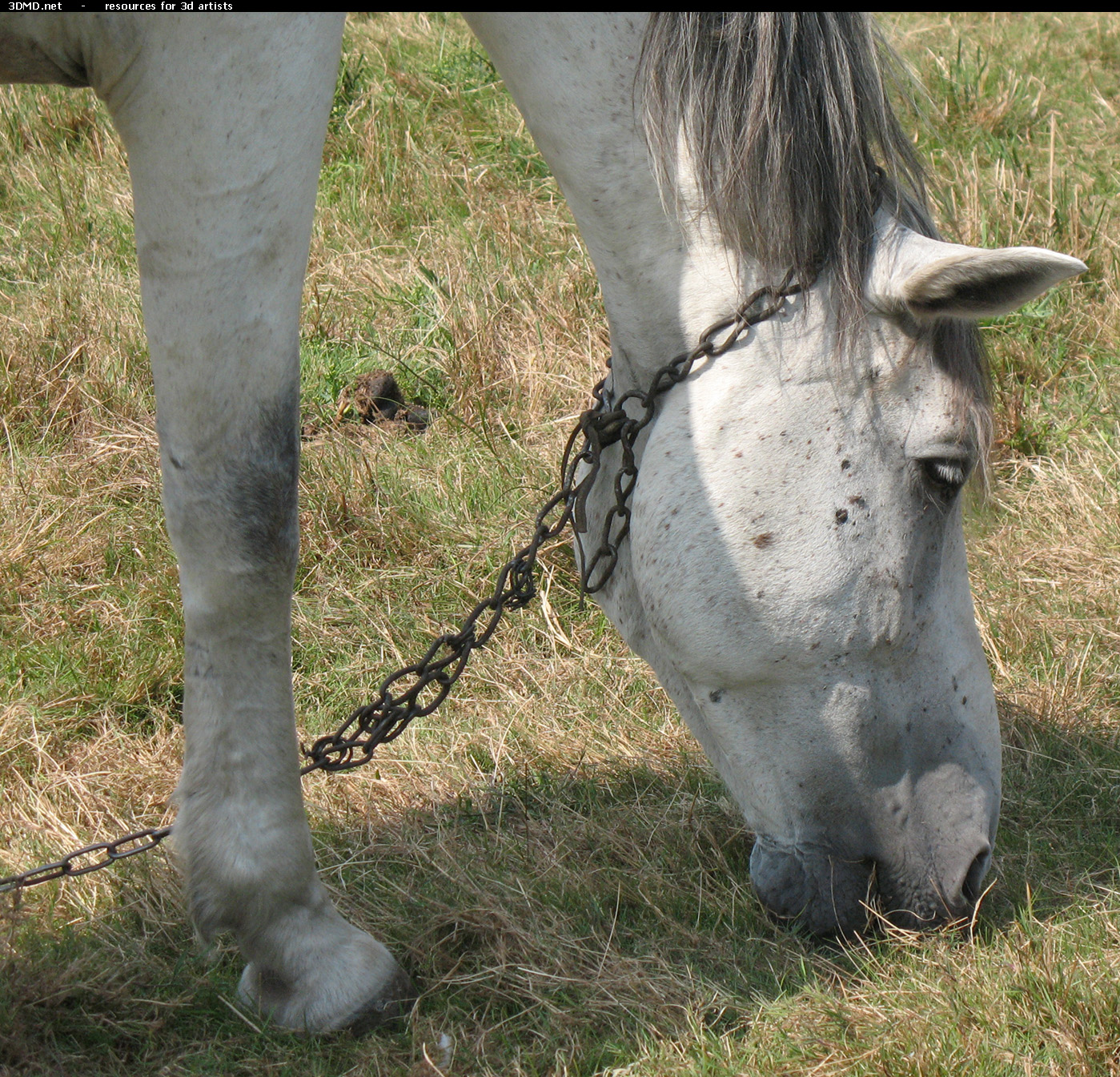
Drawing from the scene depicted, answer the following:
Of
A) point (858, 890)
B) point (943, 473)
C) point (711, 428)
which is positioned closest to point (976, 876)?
point (858, 890)

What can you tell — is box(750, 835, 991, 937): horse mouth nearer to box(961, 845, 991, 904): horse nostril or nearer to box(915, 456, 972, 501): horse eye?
box(961, 845, 991, 904): horse nostril

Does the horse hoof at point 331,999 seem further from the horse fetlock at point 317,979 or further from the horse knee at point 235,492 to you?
the horse knee at point 235,492

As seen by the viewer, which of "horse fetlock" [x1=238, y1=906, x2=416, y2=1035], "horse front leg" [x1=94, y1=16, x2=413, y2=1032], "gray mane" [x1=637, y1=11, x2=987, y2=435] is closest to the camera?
"horse front leg" [x1=94, y1=16, x2=413, y2=1032]

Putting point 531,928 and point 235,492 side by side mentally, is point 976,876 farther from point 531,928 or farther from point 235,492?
point 235,492

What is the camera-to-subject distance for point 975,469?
2.09m

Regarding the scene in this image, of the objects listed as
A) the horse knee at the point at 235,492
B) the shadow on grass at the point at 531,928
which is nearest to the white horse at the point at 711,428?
the horse knee at the point at 235,492

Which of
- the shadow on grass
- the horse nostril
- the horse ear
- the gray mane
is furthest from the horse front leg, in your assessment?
the horse nostril

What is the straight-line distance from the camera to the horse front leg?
1.82 m

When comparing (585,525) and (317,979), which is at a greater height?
(585,525)

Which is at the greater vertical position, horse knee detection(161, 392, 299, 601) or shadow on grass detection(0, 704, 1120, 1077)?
horse knee detection(161, 392, 299, 601)

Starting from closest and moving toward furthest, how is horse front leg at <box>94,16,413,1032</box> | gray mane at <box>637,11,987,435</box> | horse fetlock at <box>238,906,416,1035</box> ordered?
horse front leg at <box>94,16,413,1032</box> < gray mane at <box>637,11,987,435</box> < horse fetlock at <box>238,906,416,1035</box>

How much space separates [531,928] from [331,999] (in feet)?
1.45

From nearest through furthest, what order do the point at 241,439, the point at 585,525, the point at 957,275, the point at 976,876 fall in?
the point at 957,275
the point at 241,439
the point at 976,876
the point at 585,525

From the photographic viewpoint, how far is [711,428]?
6.85 ft
